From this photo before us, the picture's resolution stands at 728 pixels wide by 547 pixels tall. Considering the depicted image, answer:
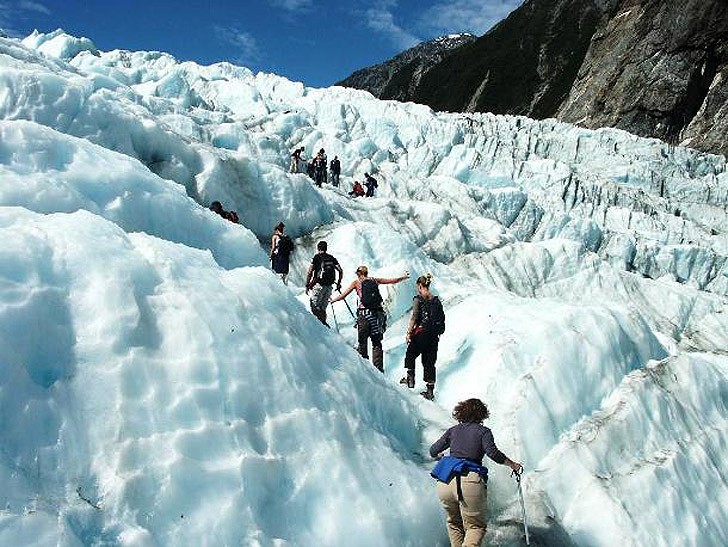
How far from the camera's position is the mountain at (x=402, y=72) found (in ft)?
379

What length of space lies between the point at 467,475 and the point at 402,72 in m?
124

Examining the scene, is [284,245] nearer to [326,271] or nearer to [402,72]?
[326,271]

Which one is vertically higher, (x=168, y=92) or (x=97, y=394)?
(x=168, y=92)

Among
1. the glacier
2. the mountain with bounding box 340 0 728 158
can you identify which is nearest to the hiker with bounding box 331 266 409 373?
the glacier

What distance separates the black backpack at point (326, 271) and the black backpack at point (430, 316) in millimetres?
1623

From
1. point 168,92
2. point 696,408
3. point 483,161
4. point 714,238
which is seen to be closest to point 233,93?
point 168,92

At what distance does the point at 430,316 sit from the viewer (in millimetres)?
7457

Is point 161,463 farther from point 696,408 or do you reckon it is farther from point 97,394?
point 696,408

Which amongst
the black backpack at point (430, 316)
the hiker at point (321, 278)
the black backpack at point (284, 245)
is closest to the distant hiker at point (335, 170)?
the black backpack at point (284, 245)

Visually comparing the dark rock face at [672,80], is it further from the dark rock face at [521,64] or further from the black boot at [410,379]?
the black boot at [410,379]

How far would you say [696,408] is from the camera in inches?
330

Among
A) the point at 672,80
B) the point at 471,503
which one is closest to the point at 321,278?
the point at 471,503

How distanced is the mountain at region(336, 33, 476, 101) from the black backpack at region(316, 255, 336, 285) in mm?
107581

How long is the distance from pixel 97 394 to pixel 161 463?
0.63 m
